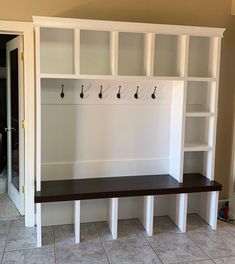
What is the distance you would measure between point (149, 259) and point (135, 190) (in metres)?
0.63

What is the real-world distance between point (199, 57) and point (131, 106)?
902mm

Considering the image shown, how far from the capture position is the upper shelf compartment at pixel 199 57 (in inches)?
140

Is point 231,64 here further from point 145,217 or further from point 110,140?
point 145,217

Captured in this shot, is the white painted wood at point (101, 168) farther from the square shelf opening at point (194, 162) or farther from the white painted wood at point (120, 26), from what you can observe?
the white painted wood at point (120, 26)

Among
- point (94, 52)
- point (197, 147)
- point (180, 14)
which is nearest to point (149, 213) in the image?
point (197, 147)

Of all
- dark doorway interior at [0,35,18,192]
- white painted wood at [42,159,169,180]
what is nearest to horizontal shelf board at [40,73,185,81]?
white painted wood at [42,159,169,180]

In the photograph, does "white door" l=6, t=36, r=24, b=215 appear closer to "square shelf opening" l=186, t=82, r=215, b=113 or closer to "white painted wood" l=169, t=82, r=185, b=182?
"white painted wood" l=169, t=82, r=185, b=182

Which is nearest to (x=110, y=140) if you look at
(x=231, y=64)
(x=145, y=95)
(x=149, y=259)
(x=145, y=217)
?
(x=145, y=95)

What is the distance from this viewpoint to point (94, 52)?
3.36 m

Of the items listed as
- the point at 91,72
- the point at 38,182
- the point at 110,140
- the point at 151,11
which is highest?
the point at 151,11

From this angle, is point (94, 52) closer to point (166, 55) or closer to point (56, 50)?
point (56, 50)

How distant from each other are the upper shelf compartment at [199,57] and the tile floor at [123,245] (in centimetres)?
163

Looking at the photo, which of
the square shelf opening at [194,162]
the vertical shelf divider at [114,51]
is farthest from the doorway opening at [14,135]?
the square shelf opening at [194,162]

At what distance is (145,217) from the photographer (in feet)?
11.4
